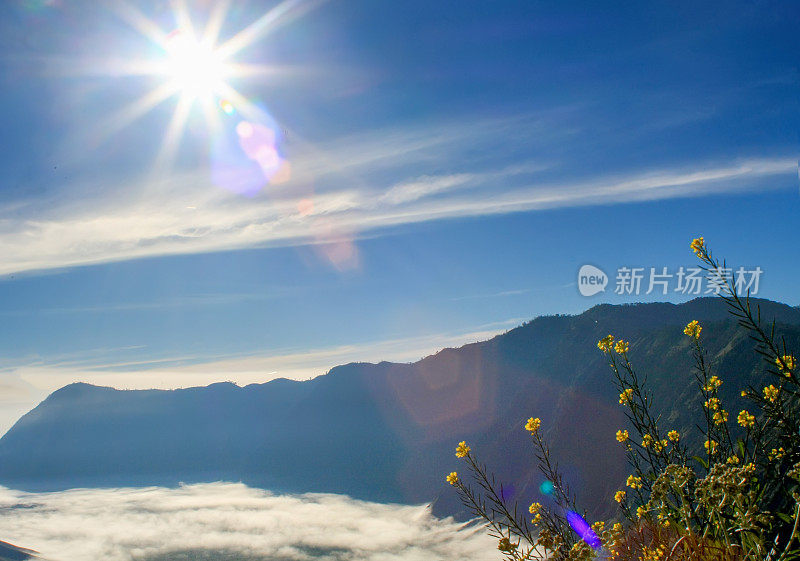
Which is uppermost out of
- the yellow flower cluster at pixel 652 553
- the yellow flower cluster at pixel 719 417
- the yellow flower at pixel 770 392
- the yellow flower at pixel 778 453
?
the yellow flower at pixel 770 392

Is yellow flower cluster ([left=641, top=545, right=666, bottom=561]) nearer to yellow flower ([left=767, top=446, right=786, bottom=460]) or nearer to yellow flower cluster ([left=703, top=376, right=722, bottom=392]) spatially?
yellow flower ([left=767, top=446, right=786, bottom=460])

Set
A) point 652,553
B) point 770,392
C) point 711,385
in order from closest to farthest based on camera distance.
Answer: point 652,553, point 770,392, point 711,385

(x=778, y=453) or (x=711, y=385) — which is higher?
(x=711, y=385)

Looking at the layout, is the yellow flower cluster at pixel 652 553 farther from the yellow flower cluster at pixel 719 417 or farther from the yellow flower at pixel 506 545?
the yellow flower cluster at pixel 719 417

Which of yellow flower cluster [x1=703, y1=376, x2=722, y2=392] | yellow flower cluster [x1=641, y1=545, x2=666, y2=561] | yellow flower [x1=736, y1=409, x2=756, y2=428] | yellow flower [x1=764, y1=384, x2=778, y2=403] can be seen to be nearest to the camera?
yellow flower cluster [x1=641, y1=545, x2=666, y2=561]

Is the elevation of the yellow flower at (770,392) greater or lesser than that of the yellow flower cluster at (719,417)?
greater

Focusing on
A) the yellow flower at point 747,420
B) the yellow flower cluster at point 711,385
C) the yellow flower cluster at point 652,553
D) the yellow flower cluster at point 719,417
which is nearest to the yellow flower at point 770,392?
the yellow flower at point 747,420

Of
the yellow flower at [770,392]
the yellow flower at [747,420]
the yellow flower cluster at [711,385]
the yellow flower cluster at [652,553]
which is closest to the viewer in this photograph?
the yellow flower cluster at [652,553]

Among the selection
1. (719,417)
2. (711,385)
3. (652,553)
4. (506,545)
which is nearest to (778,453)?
(719,417)

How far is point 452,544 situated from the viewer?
546 feet

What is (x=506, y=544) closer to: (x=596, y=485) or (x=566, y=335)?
(x=596, y=485)

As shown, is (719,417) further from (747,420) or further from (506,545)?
(506,545)

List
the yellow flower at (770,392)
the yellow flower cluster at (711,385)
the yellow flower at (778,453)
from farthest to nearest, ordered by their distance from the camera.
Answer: the yellow flower cluster at (711,385)
the yellow flower at (770,392)
the yellow flower at (778,453)

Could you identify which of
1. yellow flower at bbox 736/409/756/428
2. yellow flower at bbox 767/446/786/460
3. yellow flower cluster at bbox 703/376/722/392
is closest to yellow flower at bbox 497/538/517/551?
yellow flower at bbox 767/446/786/460
